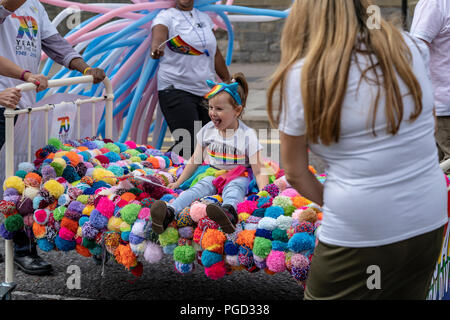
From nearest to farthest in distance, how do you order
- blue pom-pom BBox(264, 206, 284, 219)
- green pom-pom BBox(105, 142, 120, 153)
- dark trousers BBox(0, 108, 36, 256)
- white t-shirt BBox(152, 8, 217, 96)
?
blue pom-pom BBox(264, 206, 284, 219) → dark trousers BBox(0, 108, 36, 256) → green pom-pom BBox(105, 142, 120, 153) → white t-shirt BBox(152, 8, 217, 96)

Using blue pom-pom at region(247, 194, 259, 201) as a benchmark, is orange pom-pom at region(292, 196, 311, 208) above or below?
above

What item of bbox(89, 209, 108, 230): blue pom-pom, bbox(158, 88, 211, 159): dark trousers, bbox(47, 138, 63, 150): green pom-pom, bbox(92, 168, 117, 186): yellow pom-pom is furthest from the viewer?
bbox(158, 88, 211, 159): dark trousers

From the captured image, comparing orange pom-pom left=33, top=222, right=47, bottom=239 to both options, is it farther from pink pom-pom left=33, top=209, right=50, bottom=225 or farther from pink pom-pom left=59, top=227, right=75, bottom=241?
pink pom-pom left=59, top=227, right=75, bottom=241

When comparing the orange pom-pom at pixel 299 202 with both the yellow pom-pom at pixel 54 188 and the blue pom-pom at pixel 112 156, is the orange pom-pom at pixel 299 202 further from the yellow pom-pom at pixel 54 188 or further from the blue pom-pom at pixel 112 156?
the blue pom-pom at pixel 112 156

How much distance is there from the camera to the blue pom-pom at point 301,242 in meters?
2.96

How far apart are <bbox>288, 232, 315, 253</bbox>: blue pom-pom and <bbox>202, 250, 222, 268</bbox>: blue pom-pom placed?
0.35m

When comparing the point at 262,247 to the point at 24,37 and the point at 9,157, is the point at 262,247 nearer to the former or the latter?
the point at 9,157

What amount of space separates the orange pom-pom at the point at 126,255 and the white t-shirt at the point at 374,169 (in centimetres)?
162

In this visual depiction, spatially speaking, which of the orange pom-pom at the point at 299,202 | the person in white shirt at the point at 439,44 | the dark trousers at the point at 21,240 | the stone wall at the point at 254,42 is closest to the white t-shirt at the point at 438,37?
the person in white shirt at the point at 439,44

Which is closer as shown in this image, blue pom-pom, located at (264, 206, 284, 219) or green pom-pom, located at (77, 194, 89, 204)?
blue pom-pom, located at (264, 206, 284, 219)

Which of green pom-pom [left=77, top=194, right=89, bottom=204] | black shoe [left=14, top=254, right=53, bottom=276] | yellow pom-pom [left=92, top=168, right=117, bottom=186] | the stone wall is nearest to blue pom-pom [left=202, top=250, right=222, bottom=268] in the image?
green pom-pom [left=77, top=194, right=89, bottom=204]

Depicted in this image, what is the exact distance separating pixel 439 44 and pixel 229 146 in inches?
53.2

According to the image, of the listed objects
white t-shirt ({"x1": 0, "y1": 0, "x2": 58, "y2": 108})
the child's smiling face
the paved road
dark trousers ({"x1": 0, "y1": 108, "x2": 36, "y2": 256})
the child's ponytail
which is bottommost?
the paved road

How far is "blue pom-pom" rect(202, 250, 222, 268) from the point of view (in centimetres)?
313
